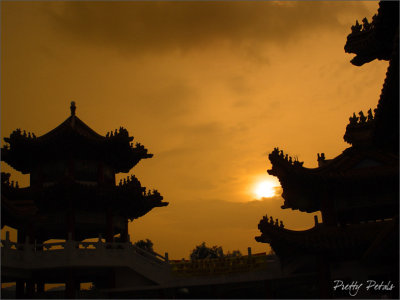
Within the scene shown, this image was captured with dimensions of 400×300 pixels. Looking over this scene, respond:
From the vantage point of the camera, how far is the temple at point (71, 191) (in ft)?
73.8

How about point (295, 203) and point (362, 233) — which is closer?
point (362, 233)

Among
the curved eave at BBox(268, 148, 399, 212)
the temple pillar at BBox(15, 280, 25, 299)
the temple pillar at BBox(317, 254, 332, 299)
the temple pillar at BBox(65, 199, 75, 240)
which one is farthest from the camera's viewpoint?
the temple pillar at BBox(15, 280, 25, 299)

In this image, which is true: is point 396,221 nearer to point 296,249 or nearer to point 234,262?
point 296,249

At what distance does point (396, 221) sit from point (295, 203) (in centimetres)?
1099

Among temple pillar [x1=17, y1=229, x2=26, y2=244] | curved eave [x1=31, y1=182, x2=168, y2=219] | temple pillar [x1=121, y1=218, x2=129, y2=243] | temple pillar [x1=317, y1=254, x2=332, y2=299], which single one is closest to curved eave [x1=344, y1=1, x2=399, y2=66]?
temple pillar [x1=317, y1=254, x2=332, y2=299]

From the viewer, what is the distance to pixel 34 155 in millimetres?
24531

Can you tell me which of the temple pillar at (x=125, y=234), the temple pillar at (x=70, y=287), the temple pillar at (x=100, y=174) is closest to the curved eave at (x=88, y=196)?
the temple pillar at (x=100, y=174)

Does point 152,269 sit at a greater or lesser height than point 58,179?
lesser

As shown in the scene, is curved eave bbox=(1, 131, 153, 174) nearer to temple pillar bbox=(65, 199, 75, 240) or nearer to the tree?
temple pillar bbox=(65, 199, 75, 240)

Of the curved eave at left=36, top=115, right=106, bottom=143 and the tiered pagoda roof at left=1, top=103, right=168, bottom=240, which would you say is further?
the curved eave at left=36, top=115, right=106, bottom=143

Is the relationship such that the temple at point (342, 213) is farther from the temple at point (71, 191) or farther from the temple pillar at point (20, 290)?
the temple pillar at point (20, 290)

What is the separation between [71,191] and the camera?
22734 mm

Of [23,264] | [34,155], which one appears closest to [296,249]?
[23,264]

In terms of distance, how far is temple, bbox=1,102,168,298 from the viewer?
2250 centimetres
